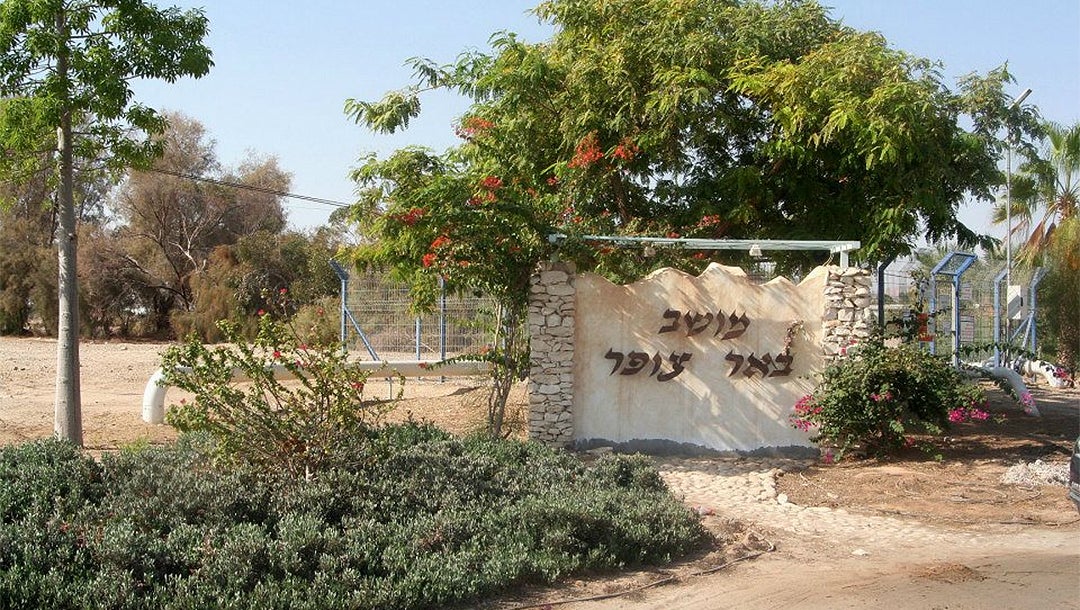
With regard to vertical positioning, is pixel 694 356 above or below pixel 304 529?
above

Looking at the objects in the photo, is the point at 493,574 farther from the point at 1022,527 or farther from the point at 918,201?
the point at 918,201

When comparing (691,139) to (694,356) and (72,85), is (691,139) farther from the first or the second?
(72,85)

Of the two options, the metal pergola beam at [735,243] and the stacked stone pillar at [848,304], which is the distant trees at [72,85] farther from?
the stacked stone pillar at [848,304]

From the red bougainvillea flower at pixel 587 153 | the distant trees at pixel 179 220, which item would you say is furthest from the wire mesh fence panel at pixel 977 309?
the distant trees at pixel 179 220

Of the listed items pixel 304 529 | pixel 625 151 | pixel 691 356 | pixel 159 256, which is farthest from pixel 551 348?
pixel 159 256

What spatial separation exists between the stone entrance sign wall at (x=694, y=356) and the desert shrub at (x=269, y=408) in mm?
4323

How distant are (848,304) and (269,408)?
7023 mm

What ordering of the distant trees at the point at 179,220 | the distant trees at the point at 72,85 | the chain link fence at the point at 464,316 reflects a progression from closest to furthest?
1. the distant trees at the point at 72,85
2. the chain link fence at the point at 464,316
3. the distant trees at the point at 179,220

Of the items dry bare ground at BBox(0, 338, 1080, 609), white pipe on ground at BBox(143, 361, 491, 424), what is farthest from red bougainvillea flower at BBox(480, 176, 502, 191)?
dry bare ground at BBox(0, 338, 1080, 609)

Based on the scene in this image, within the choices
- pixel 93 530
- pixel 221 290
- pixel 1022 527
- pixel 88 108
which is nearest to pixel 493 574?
pixel 93 530

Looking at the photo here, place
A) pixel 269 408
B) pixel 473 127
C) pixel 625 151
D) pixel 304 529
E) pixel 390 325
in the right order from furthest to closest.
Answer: pixel 390 325 → pixel 473 127 → pixel 625 151 → pixel 269 408 → pixel 304 529

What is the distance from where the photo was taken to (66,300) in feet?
33.6

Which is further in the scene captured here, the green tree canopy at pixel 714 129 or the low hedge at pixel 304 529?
the green tree canopy at pixel 714 129

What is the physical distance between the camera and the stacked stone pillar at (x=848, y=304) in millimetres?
11258
